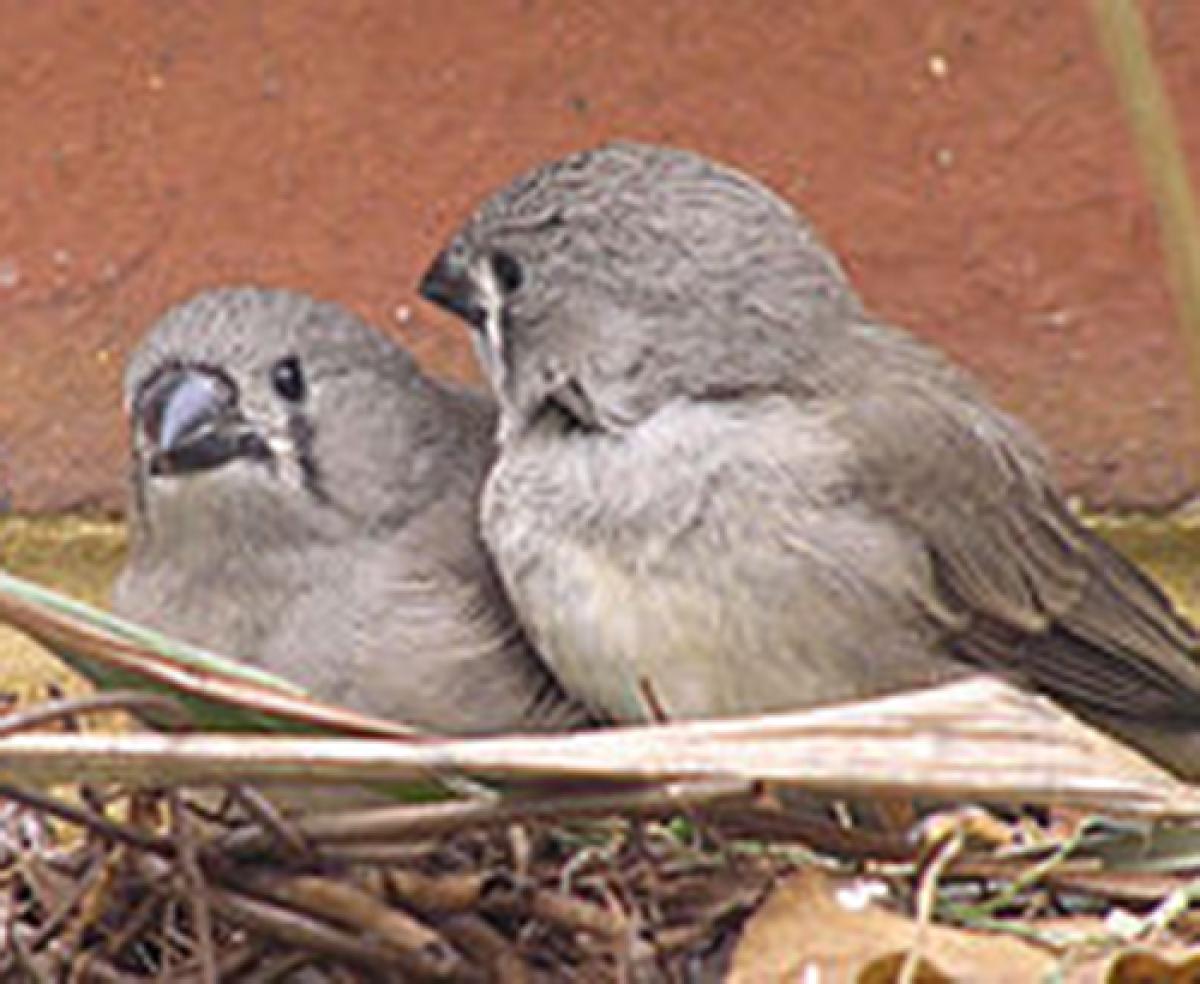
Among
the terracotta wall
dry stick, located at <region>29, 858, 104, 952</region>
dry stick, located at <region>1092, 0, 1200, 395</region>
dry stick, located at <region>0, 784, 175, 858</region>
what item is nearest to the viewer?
dry stick, located at <region>1092, 0, 1200, 395</region>

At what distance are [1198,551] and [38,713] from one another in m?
1.77

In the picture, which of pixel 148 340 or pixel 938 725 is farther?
pixel 148 340

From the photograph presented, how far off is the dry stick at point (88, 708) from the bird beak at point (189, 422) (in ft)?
2.02

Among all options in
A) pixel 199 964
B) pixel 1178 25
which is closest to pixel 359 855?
pixel 199 964

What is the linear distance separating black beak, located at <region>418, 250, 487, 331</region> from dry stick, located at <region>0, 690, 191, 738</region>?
87 cm

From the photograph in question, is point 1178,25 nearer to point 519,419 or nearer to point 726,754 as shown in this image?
point 519,419

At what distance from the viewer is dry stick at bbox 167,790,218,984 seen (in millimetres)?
2730

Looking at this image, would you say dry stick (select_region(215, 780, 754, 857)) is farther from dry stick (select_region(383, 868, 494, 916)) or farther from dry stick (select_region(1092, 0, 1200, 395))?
dry stick (select_region(1092, 0, 1200, 395))

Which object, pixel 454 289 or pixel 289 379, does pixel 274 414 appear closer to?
pixel 289 379

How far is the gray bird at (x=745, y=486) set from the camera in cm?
323

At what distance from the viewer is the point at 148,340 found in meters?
3.44

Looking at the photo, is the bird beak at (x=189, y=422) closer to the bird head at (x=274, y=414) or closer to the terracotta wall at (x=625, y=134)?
the bird head at (x=274, y=414)

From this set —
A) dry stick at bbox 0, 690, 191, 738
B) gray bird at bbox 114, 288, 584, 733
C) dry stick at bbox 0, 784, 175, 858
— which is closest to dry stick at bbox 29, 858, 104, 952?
dry stick at bbox 0, 784, 175, 858

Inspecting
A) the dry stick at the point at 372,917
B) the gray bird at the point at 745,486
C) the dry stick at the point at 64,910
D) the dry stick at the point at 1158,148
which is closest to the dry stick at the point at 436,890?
the dry stick at the point at 372,917
